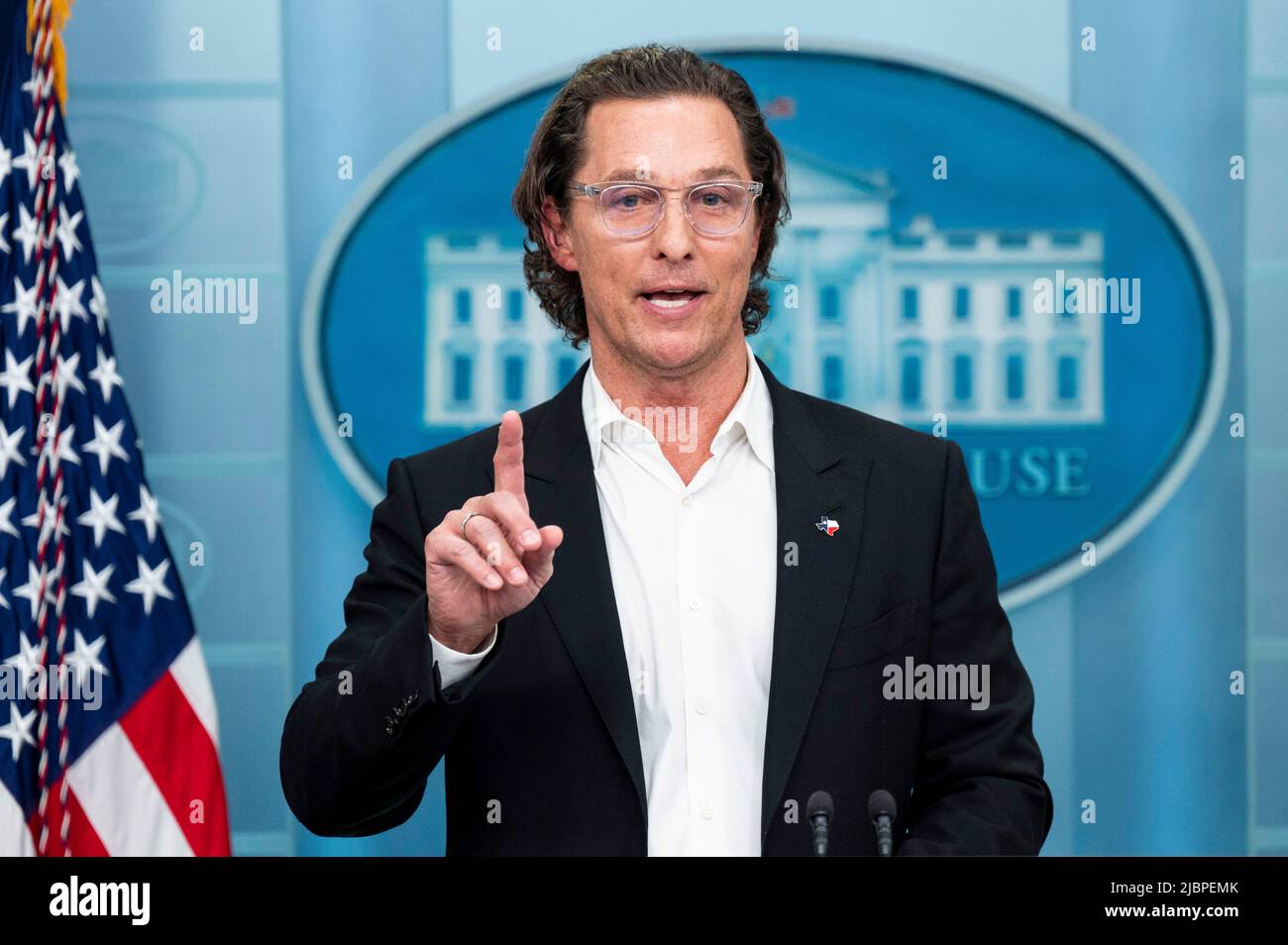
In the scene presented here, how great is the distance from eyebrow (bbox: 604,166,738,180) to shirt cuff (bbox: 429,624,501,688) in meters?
0.81

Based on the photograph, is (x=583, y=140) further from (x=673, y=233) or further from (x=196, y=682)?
(x=196, y=682)

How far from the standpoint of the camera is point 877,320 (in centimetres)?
304

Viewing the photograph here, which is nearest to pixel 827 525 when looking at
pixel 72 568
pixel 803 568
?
pixel 803 568

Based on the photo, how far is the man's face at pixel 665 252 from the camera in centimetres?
200

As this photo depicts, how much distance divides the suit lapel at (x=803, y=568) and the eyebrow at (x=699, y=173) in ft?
1.20

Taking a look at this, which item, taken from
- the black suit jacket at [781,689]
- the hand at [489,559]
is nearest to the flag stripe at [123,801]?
the black suit jacket at [781,689]

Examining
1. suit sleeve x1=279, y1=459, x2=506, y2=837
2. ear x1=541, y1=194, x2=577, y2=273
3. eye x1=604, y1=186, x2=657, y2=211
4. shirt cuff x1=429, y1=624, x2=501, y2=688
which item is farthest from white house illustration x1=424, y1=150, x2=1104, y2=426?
shirt cuff x1=429, y1=624, x2=501, y2=688

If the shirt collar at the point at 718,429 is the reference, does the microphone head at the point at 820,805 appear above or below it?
below

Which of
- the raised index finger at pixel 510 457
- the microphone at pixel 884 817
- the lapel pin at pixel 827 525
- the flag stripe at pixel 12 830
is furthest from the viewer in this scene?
the flag stripe at pixel 12 830

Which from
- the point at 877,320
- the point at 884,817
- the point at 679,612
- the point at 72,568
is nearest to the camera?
the point at 884,817

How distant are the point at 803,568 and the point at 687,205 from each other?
0.60 metres

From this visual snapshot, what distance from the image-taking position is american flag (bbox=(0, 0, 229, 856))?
2809 millimetres

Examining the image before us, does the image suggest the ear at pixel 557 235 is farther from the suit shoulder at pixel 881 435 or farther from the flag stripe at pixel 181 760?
the flag stripe at pixel 181 760
